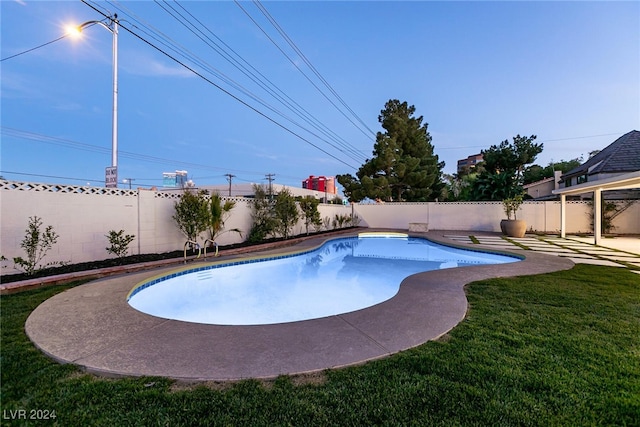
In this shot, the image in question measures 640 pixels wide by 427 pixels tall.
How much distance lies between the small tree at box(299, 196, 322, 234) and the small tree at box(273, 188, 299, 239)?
1463 mm

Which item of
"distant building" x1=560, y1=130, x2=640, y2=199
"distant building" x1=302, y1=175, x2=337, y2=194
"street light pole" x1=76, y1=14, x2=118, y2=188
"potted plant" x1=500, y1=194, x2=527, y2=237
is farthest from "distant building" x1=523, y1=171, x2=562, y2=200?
"distant building" x1=302, y1=175, x2=337, y2=194

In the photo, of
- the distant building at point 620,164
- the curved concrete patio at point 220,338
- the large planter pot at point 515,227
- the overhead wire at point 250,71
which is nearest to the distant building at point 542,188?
the distant building at point 620,164

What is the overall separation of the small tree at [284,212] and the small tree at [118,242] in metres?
4.88

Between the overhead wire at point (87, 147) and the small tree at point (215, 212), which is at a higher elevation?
the overhead wire at point (87, 147)

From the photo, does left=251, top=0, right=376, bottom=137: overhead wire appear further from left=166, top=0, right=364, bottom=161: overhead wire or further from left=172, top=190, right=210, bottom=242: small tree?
left=172, top=190, right=210, bottom=242: small tree

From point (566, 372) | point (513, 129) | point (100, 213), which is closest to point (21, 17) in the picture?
point (100, 213)

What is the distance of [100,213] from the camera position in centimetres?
604

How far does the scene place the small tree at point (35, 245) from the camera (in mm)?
4738

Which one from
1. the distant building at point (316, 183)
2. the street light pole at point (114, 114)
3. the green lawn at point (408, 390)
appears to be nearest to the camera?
the green lawn at point (408, 390)

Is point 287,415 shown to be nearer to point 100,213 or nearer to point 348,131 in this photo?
point 100,213

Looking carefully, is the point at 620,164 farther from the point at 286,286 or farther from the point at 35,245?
the point at 35,245

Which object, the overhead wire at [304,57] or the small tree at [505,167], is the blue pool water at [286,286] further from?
the small tree at [505,167]

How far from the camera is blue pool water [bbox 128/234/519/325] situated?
4.26 m

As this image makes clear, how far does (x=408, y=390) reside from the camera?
182 cm
